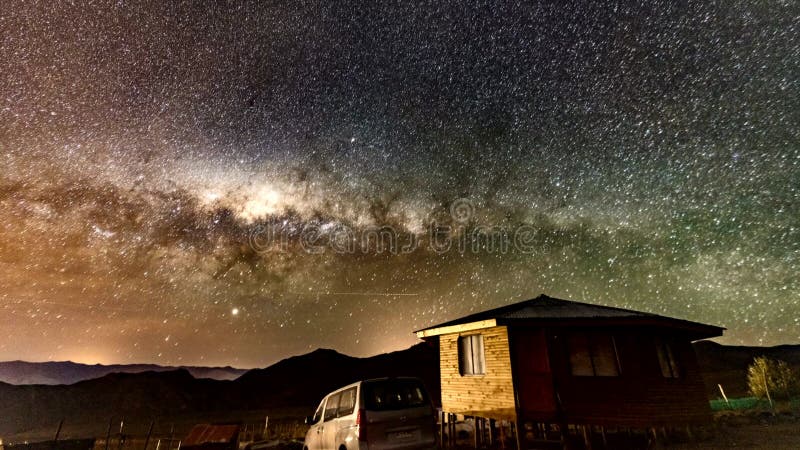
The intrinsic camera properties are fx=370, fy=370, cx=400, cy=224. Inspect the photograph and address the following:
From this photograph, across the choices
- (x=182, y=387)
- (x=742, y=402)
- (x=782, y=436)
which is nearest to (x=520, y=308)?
(x=782, y=436)

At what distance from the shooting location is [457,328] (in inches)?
577

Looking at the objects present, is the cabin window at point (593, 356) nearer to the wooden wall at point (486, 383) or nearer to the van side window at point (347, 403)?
the wooden wall at point (486, 383)

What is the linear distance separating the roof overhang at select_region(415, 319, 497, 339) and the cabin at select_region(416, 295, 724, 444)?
44 mm

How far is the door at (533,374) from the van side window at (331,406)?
6815mm

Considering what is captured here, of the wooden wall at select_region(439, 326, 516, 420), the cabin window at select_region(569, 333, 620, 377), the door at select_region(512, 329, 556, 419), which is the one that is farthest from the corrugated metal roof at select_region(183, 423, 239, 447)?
the cabin window at select_region(569, 333, 620, 377)

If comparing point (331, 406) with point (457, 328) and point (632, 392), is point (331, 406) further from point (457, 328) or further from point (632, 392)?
point (632, 392)

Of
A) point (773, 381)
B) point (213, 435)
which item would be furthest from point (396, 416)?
point (773, 381)

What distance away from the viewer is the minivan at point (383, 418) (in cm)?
743

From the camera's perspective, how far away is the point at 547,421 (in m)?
12.3

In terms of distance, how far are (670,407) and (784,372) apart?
25941 millimetres

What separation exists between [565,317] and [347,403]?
8.67m

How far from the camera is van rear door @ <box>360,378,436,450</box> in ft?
24.4

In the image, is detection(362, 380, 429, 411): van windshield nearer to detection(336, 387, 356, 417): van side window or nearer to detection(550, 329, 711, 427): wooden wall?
detection(336, 387, 356, 417): van side window

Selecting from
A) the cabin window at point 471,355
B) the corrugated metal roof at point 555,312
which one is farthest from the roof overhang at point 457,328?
the cabin window at point 471,355
